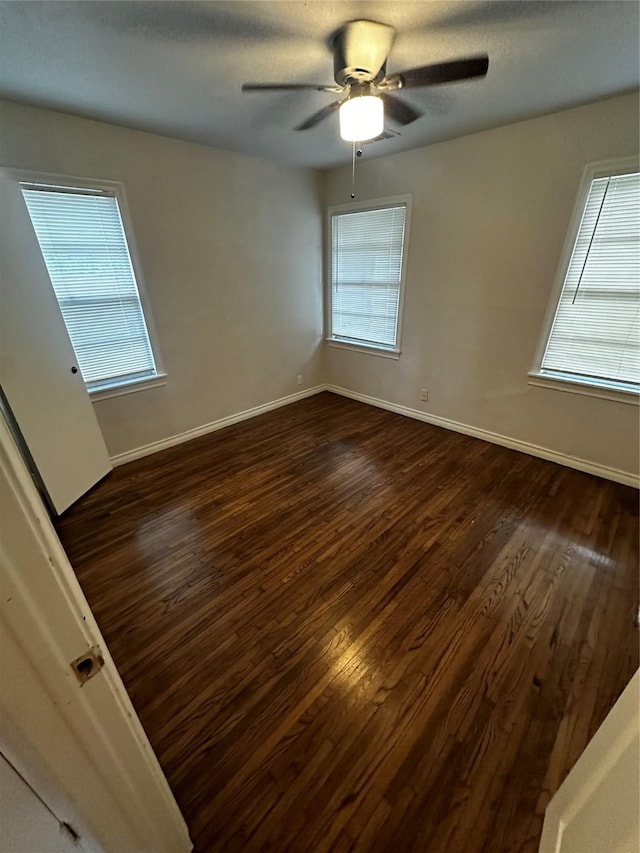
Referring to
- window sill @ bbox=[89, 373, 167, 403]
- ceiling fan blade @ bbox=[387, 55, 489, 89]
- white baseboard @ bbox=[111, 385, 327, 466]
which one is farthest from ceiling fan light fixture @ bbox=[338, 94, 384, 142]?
white baseboard @ bbox=[111, 385, 327, 466]

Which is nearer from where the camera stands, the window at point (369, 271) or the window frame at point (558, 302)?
the window frame at point (558, 302)

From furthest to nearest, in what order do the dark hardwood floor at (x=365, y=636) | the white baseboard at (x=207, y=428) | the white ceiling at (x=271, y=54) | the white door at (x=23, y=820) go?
the white baseboard at (x=207, y=428) → the white ceiling at (x=271, y=54) → the dark hardwood floor at (x=365, y=636) → the white door at (x=23, y=820)

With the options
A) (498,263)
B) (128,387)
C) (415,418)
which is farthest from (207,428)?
(498,263)

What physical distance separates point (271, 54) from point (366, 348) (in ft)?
8.46

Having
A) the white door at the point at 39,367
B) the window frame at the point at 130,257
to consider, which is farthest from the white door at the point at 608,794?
the window frame at the point at 130,257

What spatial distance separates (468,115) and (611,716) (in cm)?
314

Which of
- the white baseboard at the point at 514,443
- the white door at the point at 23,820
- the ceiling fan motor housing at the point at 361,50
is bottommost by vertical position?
the white baseboard at the point at 514,443

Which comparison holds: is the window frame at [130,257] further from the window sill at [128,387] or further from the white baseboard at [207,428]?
the white baseboard at [207,428]

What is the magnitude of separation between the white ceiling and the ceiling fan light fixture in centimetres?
24

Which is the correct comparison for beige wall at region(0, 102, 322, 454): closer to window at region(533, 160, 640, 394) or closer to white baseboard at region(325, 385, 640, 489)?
white baseboard at region(325, 385, 640, 489)

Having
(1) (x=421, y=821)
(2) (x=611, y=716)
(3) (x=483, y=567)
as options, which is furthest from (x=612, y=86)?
(1) (x=421, y=821)

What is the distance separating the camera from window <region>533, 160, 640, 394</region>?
7.18 ft

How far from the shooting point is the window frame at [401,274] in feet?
10.4

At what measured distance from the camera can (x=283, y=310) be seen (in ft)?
12.3
